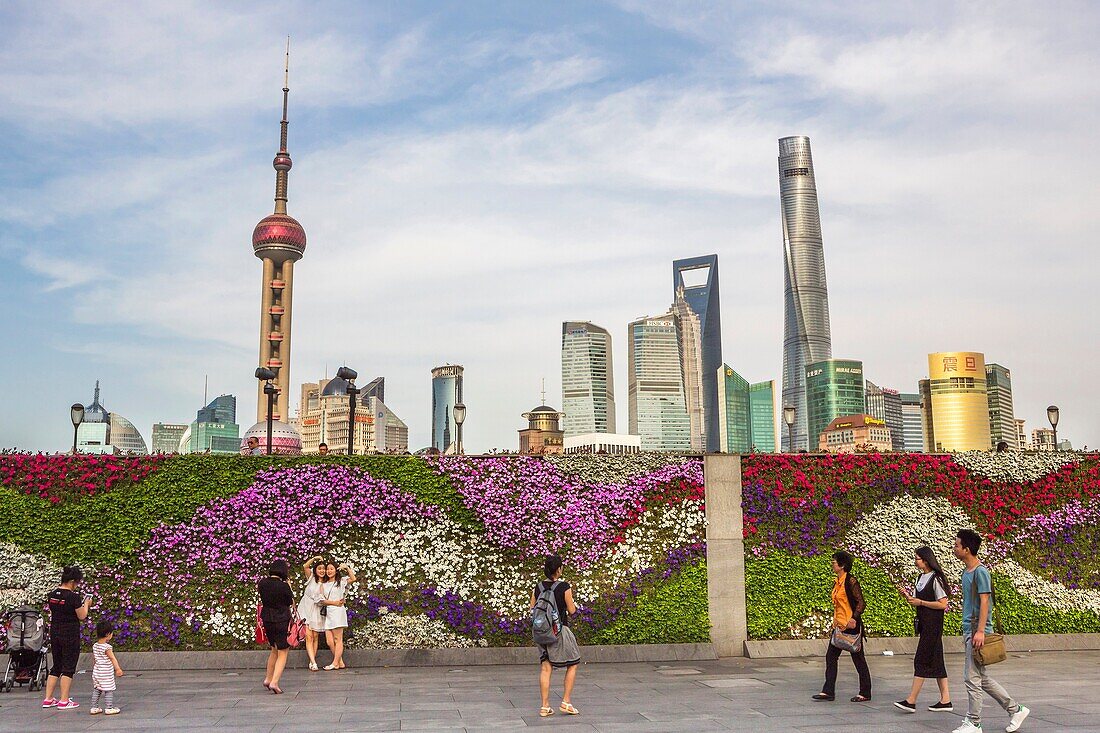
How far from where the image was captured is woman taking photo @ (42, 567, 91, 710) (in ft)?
37.9

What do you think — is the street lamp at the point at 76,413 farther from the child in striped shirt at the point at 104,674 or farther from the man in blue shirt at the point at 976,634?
the man in blue shirt at the point at 976,634

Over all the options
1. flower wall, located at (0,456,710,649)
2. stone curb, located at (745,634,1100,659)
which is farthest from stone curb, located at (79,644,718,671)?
stone curb, located at (745,634,1100,659)

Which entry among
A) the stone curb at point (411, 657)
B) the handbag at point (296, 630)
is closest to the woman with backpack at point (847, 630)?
the stone curb at point (411, 657)

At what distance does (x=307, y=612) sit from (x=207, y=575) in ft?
7.57

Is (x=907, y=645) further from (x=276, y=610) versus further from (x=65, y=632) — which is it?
(x=65, y=632)

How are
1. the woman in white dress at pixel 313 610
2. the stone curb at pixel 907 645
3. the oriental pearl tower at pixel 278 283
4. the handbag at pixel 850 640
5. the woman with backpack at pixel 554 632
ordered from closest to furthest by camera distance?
1. the woman with backpack at pixel 554 632
2. the handbag at pixel 850 640
3. the woman in white dress at pixel 313 610
4. the stone curb at pixel 907 645
5. the oriental pearl tower at pixel 278 283

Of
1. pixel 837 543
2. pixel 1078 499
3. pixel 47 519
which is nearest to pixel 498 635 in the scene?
pixel 837 543

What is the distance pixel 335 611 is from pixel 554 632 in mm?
6023

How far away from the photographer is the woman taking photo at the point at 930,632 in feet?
35.0

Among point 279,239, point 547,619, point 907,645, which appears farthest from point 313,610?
point 279,239

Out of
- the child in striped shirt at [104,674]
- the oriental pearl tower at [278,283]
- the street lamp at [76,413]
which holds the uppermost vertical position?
the oriental pearl tower at [278,283]

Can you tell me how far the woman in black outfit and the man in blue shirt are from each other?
8100mm

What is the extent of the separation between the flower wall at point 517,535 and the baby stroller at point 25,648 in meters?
3.01

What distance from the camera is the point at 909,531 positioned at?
17.8 m
